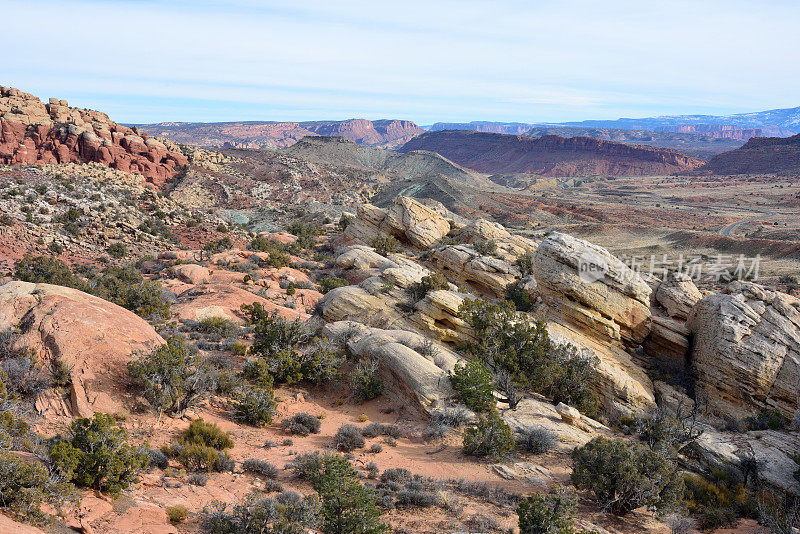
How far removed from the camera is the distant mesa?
446 feet

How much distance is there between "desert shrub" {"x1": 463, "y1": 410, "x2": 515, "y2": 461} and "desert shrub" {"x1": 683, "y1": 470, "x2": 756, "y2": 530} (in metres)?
3.82

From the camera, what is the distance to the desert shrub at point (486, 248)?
93.8 feet

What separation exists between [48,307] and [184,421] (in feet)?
14.7

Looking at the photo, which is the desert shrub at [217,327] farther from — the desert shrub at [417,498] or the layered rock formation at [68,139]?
the layered rock formation at [68,139]

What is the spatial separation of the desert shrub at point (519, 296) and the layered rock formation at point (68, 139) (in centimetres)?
5845

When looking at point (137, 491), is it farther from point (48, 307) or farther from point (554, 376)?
point (554, 376)

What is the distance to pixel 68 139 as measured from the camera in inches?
2154

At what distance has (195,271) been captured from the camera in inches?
1013

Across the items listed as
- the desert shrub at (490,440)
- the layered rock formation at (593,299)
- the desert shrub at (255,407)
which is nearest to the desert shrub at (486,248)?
the layered rock formation at (593,299)

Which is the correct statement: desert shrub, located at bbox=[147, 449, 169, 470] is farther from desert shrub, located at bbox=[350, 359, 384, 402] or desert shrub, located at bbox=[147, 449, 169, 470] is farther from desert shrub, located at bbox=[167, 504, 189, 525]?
desert shrub, located at bbox=[350, 359, 384, 402]

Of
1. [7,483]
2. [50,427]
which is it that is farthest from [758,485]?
[50,427]

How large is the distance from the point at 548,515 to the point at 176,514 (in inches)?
236

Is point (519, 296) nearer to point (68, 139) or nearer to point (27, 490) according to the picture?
point (27, 490)

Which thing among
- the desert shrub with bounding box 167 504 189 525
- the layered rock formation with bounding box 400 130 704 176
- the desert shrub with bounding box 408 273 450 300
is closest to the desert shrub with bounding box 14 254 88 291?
the desert shrub with bounding box 408 273 450 300
